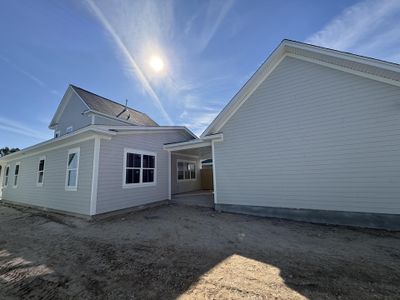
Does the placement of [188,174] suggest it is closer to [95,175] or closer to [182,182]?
[182,182]

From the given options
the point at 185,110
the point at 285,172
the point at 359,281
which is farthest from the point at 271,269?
the point at 185,110

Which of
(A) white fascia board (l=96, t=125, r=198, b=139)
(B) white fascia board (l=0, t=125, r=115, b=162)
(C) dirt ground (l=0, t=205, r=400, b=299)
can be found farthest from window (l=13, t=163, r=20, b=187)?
(A) white fascia board (l=96, t=125, r=198, b=139)

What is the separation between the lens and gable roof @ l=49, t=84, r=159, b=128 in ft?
43.6

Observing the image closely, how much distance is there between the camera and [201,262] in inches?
143

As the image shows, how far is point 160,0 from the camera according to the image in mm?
6789

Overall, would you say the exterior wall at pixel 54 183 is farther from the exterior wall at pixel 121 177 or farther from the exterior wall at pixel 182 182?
the exterior wall at pixel 182 182

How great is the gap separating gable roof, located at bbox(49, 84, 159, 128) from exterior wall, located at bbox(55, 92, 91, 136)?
0.38 metres

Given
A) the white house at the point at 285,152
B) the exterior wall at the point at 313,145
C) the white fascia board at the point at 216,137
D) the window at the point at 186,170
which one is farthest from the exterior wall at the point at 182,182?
the exterior wall at the point at 313,145

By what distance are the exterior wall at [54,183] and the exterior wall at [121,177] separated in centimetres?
50

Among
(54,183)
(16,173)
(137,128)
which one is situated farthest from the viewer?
(16,173)

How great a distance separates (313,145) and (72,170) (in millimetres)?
10441

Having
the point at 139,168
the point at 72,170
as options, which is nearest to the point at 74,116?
the point at 72,170

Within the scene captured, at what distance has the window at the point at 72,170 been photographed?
318 inches

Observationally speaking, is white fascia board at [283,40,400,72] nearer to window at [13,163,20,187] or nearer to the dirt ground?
the dirt ground
